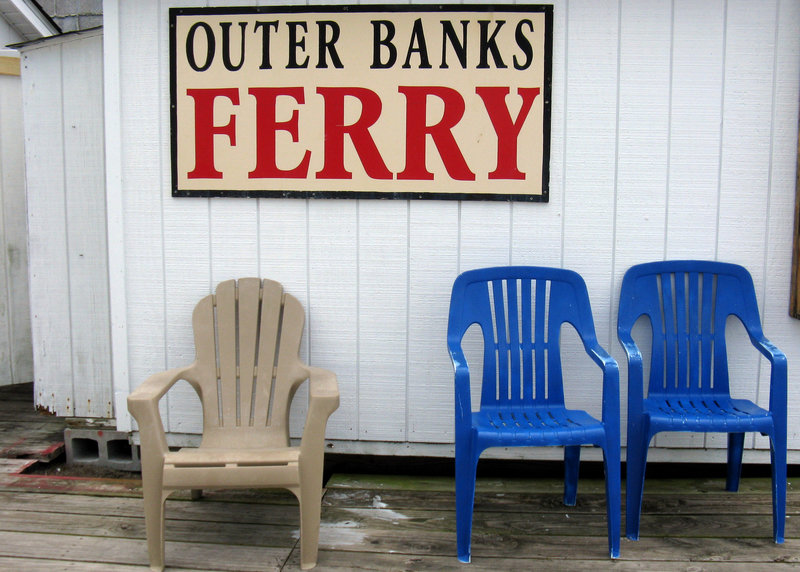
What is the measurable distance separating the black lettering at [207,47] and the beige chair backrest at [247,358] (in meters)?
0.92

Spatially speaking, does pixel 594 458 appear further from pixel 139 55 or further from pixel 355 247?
pixel 139 55

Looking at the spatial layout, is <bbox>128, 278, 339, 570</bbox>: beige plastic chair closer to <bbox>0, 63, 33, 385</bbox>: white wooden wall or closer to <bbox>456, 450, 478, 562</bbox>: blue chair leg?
<bbox>456, 450, 478, 562</bbox>: blue chair leg

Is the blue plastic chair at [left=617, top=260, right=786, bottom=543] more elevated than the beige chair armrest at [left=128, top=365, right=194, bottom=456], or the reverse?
the blue plastic chair at [left=617, top=260, right=786, bottom=543]

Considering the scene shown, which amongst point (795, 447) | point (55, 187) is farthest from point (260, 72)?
point (795, 447)

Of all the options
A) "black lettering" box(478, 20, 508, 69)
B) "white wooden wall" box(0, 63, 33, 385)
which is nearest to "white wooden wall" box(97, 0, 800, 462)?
"black lettering" box(478, 20, 508, 69)

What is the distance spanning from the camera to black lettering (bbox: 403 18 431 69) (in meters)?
2.55

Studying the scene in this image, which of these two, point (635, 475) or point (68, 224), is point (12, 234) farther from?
point (635, 475)

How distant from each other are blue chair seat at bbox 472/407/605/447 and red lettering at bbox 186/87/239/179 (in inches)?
59.6

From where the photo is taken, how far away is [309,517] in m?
2.04

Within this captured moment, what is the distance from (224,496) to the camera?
8.45 ft

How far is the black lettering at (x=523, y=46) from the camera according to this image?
99.2 inches

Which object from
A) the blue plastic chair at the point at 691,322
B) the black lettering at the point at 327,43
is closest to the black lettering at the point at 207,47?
the black lettering at the point at 327,43

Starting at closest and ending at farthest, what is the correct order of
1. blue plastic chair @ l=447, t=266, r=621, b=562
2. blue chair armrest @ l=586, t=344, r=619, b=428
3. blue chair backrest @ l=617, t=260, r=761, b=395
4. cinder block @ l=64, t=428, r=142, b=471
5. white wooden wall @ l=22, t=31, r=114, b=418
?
blue chair armrest @ l=586, t=344, r=619, b=428
blue plastic chair @ l=447, t=266, r=621, b=562
blue chair backrest @ l=617, t=260, r=761, b=395
cinder block @ l=64, t=428, r=142, b=471
white wooden wall @ l=22, t=31, r=114, b=418

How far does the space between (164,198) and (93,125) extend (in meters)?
0.71
